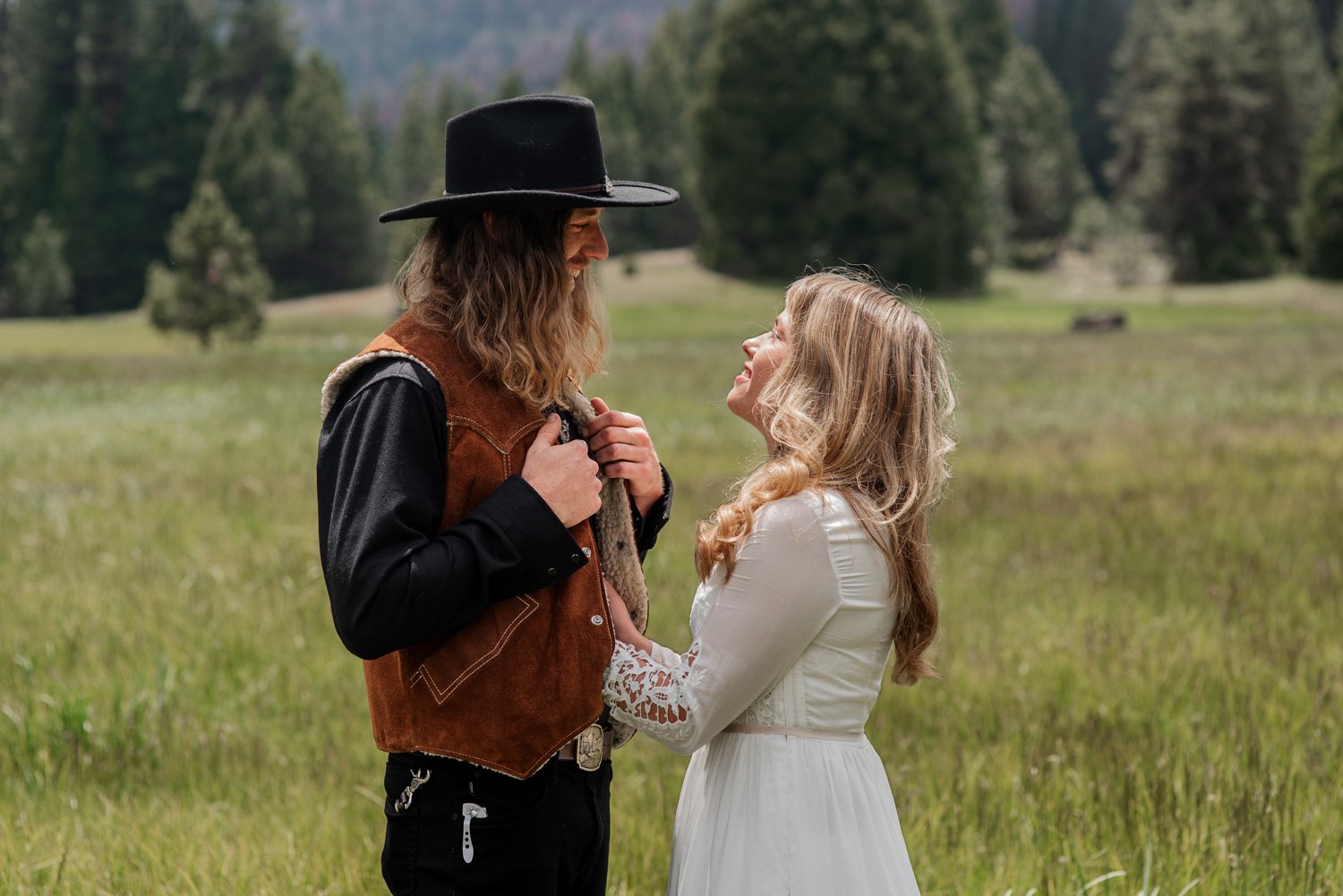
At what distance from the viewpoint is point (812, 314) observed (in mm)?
2584

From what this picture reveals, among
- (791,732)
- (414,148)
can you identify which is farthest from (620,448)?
(414,148)

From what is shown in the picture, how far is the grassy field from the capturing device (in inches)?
154

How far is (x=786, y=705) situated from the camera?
8.36 ft

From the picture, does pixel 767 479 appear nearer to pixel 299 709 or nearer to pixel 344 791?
pixel 344 791

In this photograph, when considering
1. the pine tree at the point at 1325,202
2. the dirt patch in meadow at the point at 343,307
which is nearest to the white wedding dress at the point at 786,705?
the dirt patch in meadow at the point at 343,307

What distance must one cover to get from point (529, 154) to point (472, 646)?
945 mm

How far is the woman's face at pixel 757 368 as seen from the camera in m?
2.72

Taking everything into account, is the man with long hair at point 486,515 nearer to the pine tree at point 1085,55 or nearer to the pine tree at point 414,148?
the pine tree at point 414,148

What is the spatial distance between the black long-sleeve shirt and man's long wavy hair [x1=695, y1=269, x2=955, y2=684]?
40 cm

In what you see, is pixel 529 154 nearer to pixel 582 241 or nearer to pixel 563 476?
pixel 582 241

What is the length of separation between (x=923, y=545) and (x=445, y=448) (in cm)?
99

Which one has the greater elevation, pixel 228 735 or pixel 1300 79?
pixel 1300 79

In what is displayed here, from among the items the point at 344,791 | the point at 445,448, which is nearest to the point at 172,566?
the point at 344,791

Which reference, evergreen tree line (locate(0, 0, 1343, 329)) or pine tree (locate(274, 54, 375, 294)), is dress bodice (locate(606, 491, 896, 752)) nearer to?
evergreen tree line (locate(0, 0, 1343, 329))
